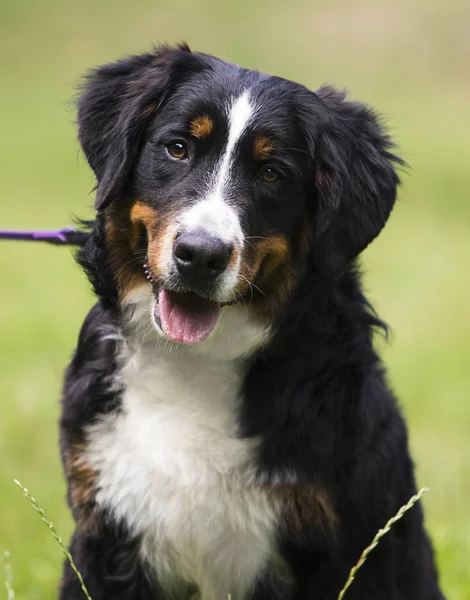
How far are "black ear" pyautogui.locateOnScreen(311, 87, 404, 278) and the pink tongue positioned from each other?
0.39 metres

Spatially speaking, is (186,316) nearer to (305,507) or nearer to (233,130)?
(233,130)

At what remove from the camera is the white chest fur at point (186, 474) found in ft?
11.2

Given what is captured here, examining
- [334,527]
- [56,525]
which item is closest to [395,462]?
[334,527]

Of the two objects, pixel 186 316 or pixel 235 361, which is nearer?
pixel 186 316

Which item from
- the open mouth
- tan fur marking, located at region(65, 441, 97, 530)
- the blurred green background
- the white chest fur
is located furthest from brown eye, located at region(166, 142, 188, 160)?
tan fur marking, located at region(65, 441, 97, 530)

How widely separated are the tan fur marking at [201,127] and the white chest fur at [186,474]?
761 millimetres

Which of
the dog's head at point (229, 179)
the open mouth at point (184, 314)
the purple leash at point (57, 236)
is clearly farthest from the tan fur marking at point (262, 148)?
the purple leash at point (57, 236)

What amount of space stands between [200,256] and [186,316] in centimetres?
31

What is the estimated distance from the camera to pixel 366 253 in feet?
38.3

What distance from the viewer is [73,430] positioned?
11.6 ft

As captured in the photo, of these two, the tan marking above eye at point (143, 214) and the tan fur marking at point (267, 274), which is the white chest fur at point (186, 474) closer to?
the tan fur marking at point (267, 274)

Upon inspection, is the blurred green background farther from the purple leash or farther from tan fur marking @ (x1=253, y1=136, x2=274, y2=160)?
tan fur marking @ (x1=253, y1=136, x2=274, y2=160)

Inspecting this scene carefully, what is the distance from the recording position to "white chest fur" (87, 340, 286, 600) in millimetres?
3408

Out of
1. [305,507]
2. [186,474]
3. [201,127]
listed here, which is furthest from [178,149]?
[305,507]
